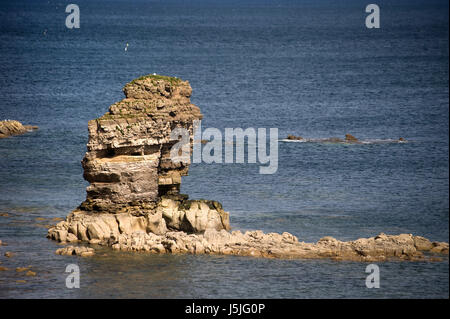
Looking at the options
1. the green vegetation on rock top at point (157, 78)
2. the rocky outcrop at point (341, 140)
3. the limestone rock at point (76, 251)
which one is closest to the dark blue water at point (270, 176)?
the limestone rock at point (76, 251)

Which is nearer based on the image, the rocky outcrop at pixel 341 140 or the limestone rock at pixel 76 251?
the limestone rock at pixel 76 251

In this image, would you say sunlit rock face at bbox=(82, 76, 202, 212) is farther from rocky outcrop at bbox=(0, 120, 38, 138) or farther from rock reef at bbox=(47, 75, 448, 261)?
rocky outcrop at bbox=(0, 120, 38, 138)

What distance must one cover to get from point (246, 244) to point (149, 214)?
26.9ft

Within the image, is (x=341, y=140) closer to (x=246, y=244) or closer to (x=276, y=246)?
(x=276, y=246)

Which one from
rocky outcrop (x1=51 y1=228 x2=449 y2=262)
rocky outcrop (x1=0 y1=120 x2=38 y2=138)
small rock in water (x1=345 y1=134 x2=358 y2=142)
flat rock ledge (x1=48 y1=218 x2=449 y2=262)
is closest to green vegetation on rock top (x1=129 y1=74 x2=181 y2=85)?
flat rock ledge (x1=48 y1=218 x2=449 y2=262)

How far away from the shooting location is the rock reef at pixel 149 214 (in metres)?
77.6

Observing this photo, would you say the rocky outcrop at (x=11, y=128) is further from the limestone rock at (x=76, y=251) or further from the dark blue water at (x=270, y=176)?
the limestone rock at (x=76, y=251)

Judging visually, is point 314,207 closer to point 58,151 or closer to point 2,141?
point 58,151

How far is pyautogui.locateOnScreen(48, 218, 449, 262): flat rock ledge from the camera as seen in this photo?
252 feet

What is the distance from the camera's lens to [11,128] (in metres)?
129

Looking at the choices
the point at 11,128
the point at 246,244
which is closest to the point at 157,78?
the point at 246,244

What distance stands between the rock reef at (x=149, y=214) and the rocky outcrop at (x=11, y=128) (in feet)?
152
